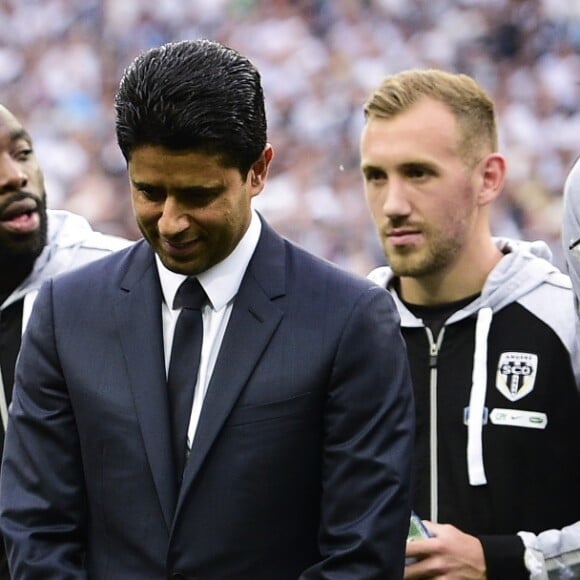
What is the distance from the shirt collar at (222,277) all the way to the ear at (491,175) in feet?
3.58

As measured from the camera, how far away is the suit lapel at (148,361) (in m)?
2.08

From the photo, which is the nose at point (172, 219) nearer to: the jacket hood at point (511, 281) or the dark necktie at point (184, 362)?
the dark necktie at point (184, 362)

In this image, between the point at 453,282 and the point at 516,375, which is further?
the point at 453,282

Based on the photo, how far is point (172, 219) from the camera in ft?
6.68

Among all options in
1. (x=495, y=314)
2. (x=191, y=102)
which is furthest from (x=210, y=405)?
(x=495, y=314)

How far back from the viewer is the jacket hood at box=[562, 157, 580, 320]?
2.48 metres

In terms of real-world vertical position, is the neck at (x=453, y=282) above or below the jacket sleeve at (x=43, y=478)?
above

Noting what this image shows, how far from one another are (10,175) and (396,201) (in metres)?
0.89

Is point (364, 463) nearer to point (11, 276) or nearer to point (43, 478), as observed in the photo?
point (43, 478)

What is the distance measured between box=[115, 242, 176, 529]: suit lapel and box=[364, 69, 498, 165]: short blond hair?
107 cm

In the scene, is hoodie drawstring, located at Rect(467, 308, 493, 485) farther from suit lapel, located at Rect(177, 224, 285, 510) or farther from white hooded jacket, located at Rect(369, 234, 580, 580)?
suit lapel, located at Rect(177, 224, 285, 510)

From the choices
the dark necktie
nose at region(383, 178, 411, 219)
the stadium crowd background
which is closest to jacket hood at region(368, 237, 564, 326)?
nose at region(383, 178, 411, 219)

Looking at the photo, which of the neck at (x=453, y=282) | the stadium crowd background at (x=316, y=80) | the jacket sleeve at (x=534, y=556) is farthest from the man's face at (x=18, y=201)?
the stadium crowd background at (x=316, y=80)

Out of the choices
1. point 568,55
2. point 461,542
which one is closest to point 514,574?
point 461,542
